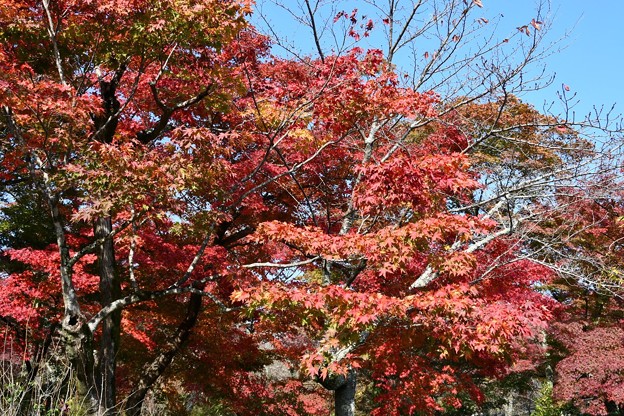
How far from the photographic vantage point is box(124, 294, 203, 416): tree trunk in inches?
396

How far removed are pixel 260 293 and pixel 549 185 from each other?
5.46 m

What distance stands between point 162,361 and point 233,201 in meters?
3.85

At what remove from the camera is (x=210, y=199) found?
9.75 meters

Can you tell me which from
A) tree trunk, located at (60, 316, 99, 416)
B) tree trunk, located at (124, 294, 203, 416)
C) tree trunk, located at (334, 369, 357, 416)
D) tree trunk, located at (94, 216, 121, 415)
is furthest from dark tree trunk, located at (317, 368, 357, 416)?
tree trunk, located at (60, 316, 99, 416)

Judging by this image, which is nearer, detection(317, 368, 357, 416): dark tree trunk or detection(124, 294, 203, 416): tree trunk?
detection(317, 368, 357, 416): dark tree trunk

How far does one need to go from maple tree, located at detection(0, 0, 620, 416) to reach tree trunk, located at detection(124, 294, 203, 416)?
0.17 feet

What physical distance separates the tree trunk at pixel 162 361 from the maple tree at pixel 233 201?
0.17 ft

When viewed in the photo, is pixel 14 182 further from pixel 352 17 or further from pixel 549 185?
pixel 549 185

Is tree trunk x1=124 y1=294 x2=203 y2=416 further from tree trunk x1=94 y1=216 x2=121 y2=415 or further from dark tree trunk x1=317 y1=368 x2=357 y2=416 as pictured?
dark tree trunk x1=317 y1=368 x2=357 y2=416

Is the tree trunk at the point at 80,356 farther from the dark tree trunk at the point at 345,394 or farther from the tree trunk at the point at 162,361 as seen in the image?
the dark tree trunk at the point at 345,394

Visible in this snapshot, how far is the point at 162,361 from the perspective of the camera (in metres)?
10.4

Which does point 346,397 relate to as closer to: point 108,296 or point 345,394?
point 345,394

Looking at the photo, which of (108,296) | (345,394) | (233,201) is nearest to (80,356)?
(108,296)

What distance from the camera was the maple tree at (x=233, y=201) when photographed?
20.9 feet
